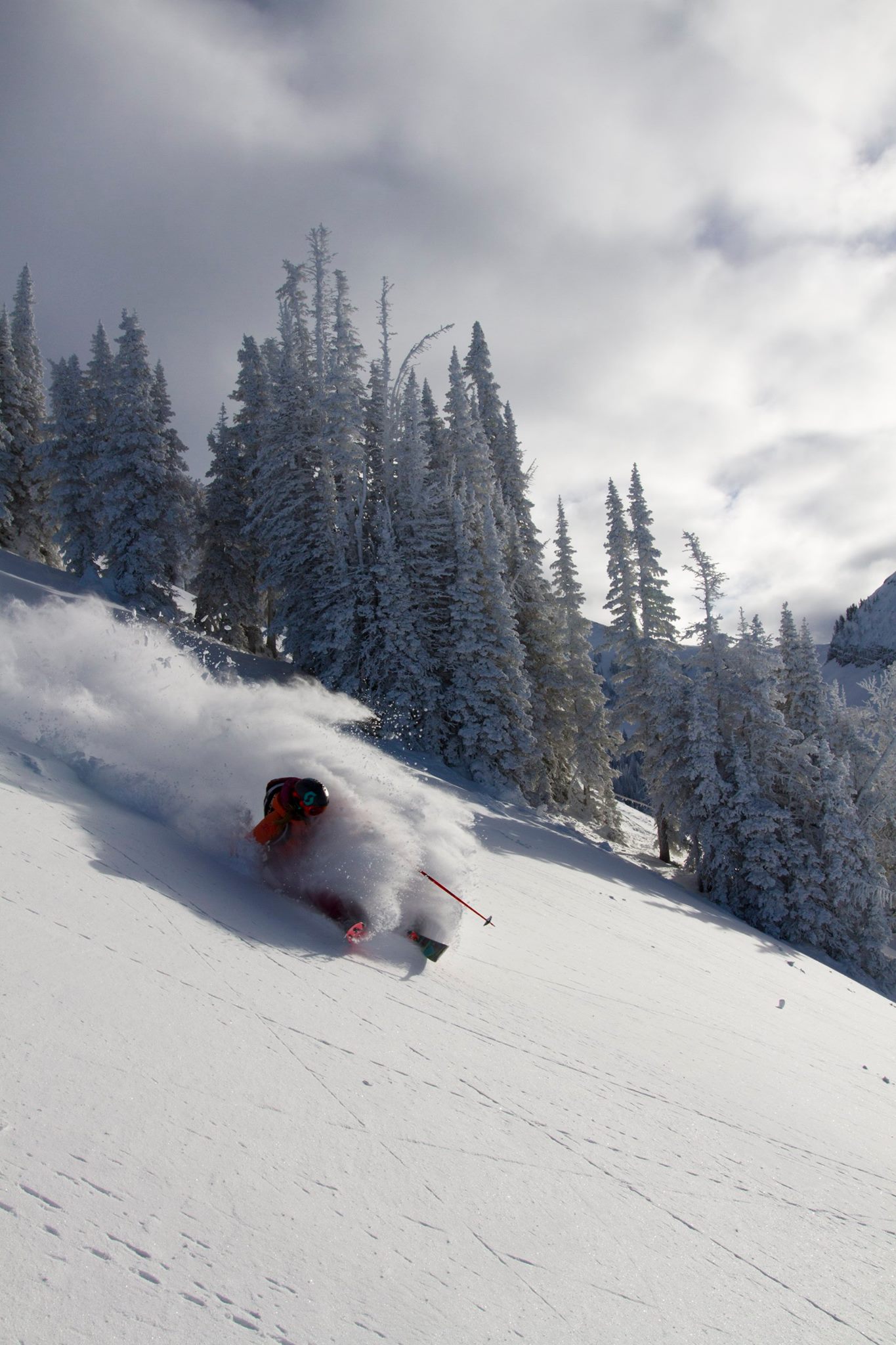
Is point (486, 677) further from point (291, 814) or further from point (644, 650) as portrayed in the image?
point (291, 814)

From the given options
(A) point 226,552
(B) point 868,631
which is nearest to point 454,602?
(A) point 226,552

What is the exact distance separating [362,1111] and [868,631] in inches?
8720

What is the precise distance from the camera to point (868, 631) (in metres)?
189

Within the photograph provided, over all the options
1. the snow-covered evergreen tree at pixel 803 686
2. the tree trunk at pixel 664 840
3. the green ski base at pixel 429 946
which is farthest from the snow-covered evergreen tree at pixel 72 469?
the snow-covered evergreen tree at pixel 803 686

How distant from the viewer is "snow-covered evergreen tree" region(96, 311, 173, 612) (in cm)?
3023

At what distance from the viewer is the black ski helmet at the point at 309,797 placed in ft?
25.1

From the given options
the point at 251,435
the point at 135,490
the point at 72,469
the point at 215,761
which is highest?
the point at 251,435

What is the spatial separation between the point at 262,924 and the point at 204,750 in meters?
3.92

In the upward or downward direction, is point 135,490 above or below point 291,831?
above

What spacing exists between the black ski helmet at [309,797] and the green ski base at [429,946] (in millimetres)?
1765

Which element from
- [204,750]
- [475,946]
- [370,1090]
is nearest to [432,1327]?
[370,1090]

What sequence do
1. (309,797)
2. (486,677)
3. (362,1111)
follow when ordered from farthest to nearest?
(486,677) → (309,797) → (362,1111)

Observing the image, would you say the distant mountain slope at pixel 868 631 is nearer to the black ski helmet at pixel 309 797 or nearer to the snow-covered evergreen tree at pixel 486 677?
the snow-covered evergreen tree at pixel 486 677

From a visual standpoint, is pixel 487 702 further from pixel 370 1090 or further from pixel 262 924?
pixel 370 1090
